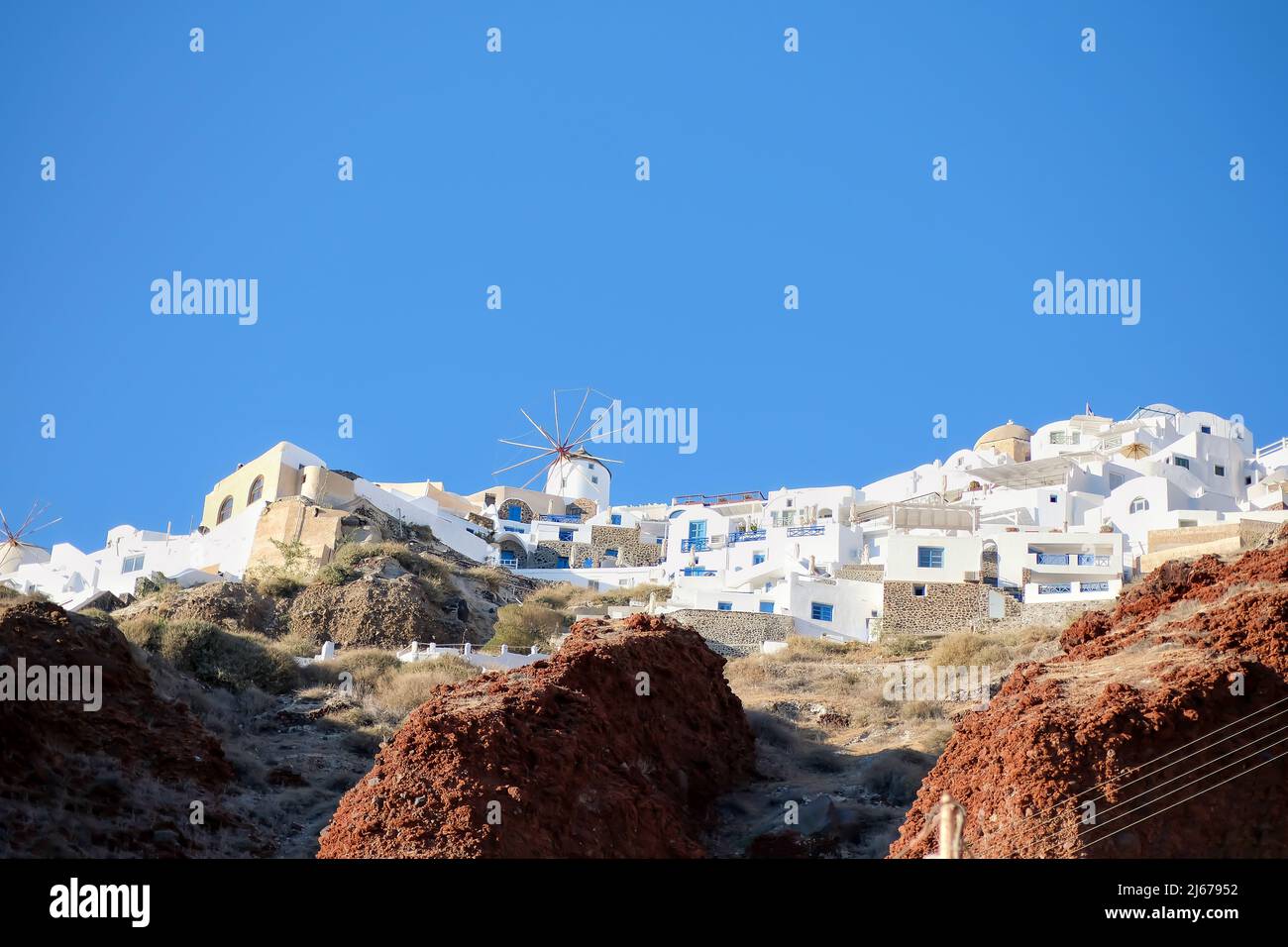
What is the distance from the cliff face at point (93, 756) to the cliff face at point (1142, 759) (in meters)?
11.4

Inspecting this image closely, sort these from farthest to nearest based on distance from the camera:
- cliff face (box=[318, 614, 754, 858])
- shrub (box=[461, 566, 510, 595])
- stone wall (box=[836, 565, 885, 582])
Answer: shrub (box=[461, 566, 510, 595]) → stone wall (box=[836, 565, 885, 582]) → cliff face (box=[318, 614, 754, 858])

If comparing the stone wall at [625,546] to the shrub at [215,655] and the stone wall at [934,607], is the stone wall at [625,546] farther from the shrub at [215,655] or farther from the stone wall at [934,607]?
the shrub at [215,655]

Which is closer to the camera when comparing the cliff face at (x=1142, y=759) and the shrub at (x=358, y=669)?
the cliff face at (x=1142, y=759)

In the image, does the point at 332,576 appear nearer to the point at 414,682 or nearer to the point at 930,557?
the point at 414,682

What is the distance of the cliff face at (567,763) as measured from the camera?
64.1 ft

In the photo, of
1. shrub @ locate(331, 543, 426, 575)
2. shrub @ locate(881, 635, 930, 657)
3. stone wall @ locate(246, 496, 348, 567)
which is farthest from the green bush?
shrub @ locate(881, 635, 930, 657)

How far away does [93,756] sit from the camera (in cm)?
2431

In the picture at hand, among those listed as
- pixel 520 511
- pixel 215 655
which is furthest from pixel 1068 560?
pixel 520 511

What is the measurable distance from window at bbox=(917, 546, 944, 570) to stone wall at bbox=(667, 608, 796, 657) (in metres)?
5.30

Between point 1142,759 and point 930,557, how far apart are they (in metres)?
31.8

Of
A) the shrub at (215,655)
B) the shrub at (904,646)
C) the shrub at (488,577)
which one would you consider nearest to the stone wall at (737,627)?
the shrub at (904,646)

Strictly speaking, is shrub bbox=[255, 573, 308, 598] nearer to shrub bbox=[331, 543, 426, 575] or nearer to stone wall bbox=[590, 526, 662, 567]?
shrub bbox=[331, 543, 426, 575]

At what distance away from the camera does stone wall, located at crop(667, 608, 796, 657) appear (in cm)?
4488
